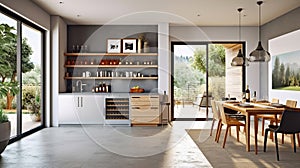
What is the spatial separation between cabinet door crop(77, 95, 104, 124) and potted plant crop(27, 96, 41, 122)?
962 mm

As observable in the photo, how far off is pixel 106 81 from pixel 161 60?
1.62m

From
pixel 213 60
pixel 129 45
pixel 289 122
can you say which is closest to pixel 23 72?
pixel 129 45

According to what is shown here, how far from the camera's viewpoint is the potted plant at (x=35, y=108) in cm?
698

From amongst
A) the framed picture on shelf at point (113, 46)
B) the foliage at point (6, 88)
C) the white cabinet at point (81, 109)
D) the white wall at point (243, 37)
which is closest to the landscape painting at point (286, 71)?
the white wall at point (243, 37)

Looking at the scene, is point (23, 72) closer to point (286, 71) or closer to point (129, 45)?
point (129, 45)

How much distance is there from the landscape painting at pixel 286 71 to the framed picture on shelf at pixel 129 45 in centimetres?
363

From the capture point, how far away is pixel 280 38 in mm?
7809

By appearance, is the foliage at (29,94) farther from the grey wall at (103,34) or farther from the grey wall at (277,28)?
the grey wall at (277,28)

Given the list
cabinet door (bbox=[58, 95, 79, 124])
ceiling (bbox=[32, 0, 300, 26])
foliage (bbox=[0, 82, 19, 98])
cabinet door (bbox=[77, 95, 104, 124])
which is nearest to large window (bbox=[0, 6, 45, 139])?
foliage (bbox=[0, 82, 19, 98])

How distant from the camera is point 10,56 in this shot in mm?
5871

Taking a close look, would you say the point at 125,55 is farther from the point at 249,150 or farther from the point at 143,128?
the point at 249,150

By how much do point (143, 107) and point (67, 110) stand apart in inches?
73.6

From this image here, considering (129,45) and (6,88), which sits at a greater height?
(129,45)

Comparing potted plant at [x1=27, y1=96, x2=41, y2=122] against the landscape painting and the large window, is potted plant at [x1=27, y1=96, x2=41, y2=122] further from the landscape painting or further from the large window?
the landscape painting
